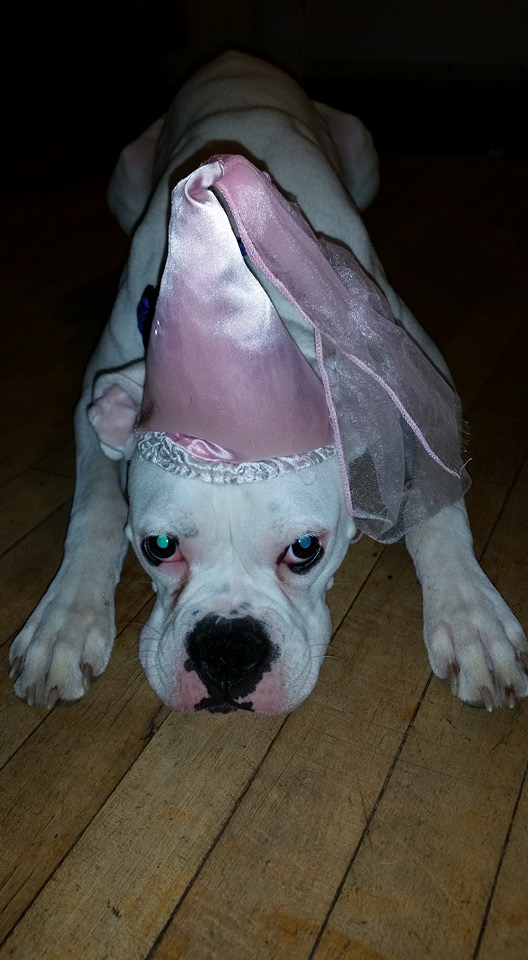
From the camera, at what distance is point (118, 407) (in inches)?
68.0

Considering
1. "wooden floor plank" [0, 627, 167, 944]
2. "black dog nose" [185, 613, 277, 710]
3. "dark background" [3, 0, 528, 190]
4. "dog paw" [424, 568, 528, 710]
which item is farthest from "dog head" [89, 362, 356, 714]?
"dark background" [3, 0, 528, 190]

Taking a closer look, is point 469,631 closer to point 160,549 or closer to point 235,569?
point 235,569

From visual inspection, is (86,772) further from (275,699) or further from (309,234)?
(309,234)

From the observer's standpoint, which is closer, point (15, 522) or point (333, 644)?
point (333, 644)

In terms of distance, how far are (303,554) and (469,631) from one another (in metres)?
0.38

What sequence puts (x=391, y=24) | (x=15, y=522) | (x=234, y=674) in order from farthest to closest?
(x=391, y=24), (x=15, y=522), (x=234, y=674)

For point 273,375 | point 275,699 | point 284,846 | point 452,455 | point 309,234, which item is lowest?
point 284,846

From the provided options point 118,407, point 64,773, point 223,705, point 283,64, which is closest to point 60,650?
point 64,773

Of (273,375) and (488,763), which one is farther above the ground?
(273,375)

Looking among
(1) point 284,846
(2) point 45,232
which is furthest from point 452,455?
(2) point 45,232

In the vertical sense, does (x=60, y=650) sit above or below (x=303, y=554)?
below

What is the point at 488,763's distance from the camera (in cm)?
159

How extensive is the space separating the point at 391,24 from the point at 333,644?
23.4 feet

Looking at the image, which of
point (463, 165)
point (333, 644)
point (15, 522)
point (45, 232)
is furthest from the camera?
point (463, 165)
